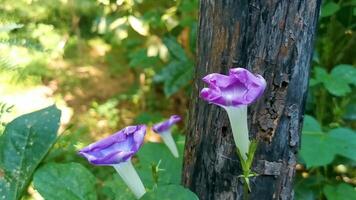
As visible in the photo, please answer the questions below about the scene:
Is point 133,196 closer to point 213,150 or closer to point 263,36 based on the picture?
point 213,150

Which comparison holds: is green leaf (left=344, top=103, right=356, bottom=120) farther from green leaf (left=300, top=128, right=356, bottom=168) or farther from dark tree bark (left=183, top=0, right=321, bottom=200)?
dark tree bark (left=183, top=0, right=321, bottom=200)

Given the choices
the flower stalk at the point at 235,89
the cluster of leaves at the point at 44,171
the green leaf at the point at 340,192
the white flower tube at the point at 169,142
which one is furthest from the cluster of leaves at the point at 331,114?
the flower stalk at the point at 235,89

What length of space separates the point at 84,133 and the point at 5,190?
2.21 metres

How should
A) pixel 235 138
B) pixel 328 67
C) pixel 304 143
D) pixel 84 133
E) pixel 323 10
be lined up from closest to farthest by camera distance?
1. pixel 235 138
2. pixel 304 143
3. pixel 323 10
4. pixel 328 67
5. pixel 84 133

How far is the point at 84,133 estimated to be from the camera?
344 centimetres

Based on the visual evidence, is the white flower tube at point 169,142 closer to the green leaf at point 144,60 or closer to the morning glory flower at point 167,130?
the morning glory flower at point 167,130

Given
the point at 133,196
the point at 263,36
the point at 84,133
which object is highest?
the point at 263,36

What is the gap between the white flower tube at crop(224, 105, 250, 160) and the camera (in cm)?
108

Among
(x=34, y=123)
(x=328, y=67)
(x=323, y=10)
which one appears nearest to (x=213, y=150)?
(x=34, y=123)

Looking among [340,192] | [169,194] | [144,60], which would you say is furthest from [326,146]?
[144,60]

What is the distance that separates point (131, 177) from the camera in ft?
3.90

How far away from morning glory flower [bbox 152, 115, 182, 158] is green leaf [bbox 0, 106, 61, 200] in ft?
1.00

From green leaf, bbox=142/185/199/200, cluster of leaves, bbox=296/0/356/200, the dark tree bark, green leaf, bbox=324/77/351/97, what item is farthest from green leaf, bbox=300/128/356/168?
green leaf, bbox=142/185/199/200

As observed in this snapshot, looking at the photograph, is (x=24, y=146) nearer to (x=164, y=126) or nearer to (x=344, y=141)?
(x=164, y=126)
